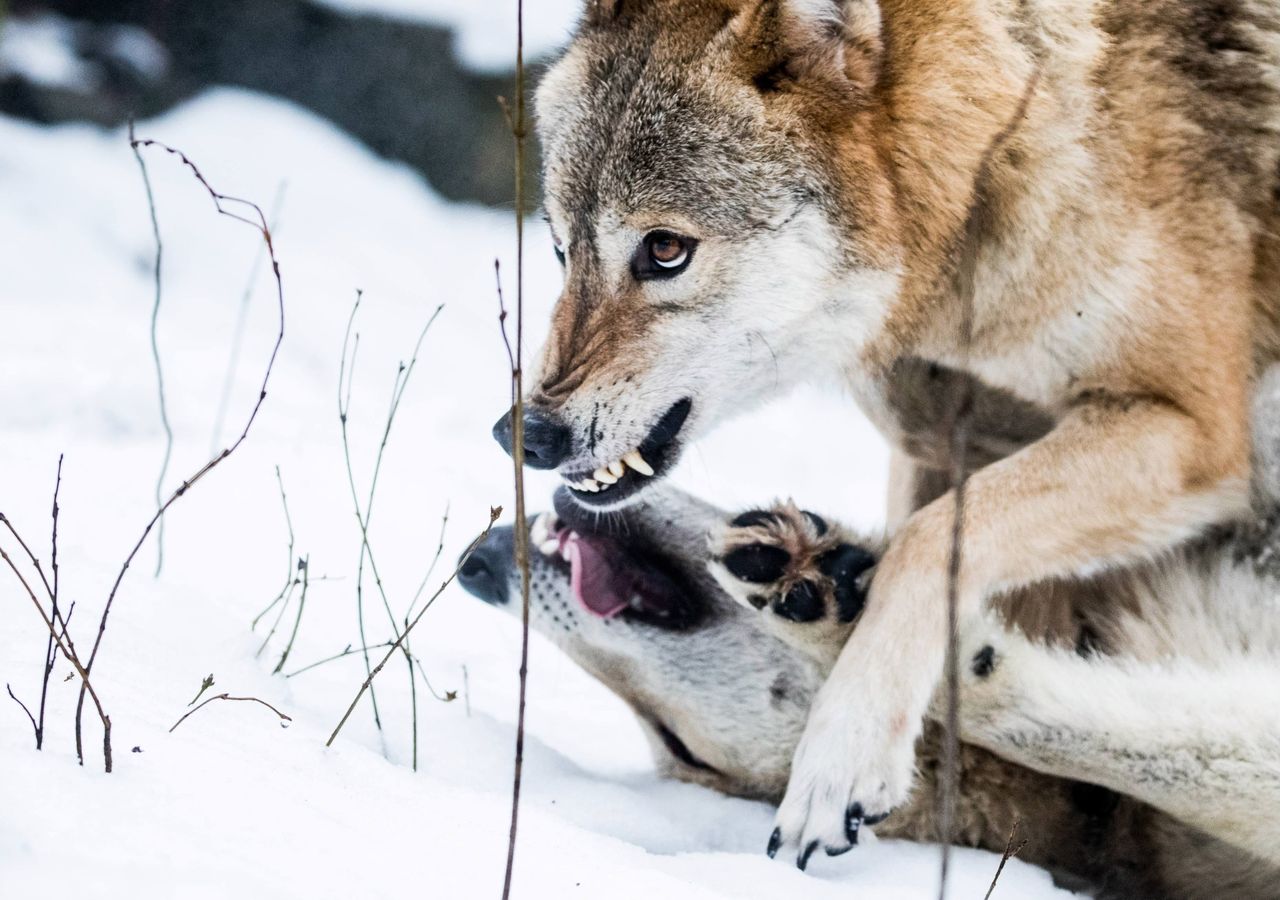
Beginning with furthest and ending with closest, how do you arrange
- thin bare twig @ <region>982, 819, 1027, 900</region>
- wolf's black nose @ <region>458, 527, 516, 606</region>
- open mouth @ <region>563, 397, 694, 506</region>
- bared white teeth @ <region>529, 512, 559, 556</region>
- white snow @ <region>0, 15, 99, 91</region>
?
white snow @ <region>0, 15, 99, 91</region>
bared white teeth @ <region>529, 512, 559, 556</region>
wolf's black nose @ <region>458, 527, 516, 606</region>
open mouth @ <region>563, 397, 694, 506</region>
thin bare twig @ <region>982, 819, 1027, 900</region>

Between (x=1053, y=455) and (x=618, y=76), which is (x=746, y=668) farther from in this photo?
(x=618, y=76)

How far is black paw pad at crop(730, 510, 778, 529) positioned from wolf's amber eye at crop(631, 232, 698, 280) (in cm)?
53

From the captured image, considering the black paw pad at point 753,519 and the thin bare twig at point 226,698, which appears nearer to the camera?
the thin bare twig at point 226,698

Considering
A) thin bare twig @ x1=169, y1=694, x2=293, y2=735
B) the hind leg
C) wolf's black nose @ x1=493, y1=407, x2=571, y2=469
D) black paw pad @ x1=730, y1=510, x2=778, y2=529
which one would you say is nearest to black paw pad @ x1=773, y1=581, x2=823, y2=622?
black paw pad @ x1=730, y1=510, x2=778, y2=529

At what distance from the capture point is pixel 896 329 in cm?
287

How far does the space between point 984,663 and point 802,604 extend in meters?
0.39

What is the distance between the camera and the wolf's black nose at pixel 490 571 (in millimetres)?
2945

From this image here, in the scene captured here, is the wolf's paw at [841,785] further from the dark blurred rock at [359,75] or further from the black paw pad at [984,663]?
the dark blurred rock at [359,75]

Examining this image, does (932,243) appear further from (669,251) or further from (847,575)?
(847,575)

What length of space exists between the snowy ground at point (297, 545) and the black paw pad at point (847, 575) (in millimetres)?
490

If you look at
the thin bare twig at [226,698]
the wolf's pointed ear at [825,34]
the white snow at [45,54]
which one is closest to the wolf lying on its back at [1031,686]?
the thin bare twig at [226,698]

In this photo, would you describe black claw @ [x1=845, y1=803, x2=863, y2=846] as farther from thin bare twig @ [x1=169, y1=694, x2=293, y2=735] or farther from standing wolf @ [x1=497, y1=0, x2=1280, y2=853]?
thin bare twig @ [x1=169, y1=694, x2=293, y2=735]

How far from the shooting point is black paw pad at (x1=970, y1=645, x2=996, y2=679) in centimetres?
266

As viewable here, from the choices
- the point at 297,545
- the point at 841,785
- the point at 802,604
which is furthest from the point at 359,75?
the point at 841,785
